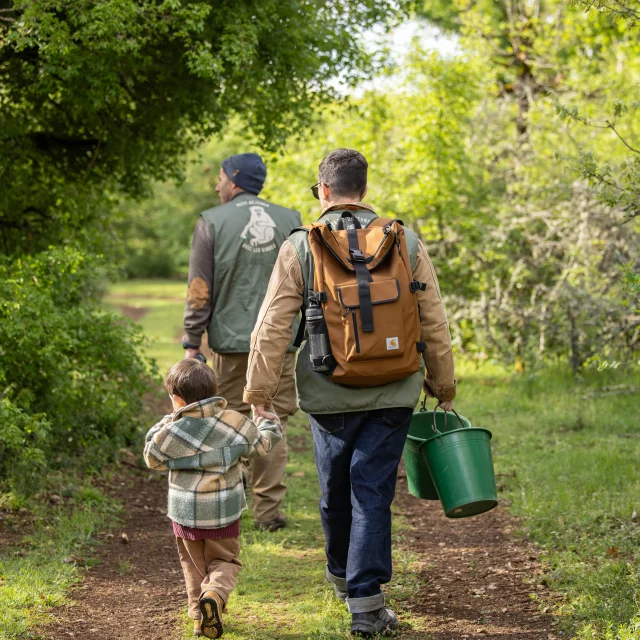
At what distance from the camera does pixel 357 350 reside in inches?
149

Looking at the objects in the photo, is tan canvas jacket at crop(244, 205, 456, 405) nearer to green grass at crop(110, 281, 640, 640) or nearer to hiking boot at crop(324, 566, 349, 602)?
hiking boot at crop(324, 566, 349, 602)

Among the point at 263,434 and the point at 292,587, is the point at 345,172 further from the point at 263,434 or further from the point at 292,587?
the point at 292,587

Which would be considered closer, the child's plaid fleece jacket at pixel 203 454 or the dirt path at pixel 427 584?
the child's plaid fleece jacket at pixel 203 454

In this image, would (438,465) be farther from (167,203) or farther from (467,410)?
(167,203)

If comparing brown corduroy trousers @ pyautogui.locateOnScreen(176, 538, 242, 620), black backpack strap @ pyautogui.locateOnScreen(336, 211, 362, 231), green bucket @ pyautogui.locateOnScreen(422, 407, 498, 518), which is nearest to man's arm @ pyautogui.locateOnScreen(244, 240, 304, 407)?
black backpack strap @ pyautogui.locateOnScreen(336, 211, 362, 231)

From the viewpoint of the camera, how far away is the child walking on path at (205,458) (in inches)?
159

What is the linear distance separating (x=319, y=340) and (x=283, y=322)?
245 millimetres

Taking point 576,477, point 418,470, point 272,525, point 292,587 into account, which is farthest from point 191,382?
point 576,477

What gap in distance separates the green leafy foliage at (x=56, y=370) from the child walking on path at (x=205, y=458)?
72.8 inches

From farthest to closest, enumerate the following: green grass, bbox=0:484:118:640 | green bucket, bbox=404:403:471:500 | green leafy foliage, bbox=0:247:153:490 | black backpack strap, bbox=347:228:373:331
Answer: green leafy foliage, bbox=0:247:153:490 < green bucket, bbox=404:403:471:500 < green grass, bbox=0:484:118:640 < black backpack strap, bbox=347:228:373:331

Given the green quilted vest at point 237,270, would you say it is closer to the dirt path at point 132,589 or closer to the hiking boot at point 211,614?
the dirt path at point 132,589

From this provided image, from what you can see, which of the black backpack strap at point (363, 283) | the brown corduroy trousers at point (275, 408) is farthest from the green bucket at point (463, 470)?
the brown corduroy trousers at point (275, 408)

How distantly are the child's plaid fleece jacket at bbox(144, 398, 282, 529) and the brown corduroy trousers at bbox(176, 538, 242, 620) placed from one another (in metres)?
0.17

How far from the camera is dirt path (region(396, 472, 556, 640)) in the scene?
4.19 m
